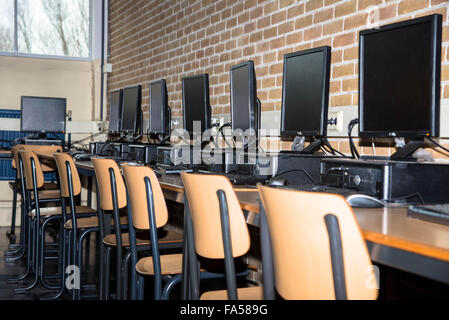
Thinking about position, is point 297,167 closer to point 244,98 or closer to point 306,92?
point 306,92

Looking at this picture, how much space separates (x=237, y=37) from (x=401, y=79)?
1928 mm

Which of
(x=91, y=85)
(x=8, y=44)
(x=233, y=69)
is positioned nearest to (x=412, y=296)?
(x=233, y=69)

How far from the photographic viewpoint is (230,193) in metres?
1.62

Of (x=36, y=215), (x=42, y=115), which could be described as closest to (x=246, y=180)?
(x=36, y=215)

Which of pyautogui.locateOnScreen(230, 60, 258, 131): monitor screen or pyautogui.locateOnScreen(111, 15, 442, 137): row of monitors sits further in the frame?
pyautogui.locateOnScreen(230, 60, 258, 131): monitor screen

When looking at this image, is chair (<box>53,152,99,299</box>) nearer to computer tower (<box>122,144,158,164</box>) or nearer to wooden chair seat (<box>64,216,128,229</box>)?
wooden chair seat (<box>64,216,128,229</box>)

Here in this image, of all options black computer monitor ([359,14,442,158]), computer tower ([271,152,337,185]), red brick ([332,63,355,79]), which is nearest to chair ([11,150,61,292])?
computer tower ([271,152,337,185])

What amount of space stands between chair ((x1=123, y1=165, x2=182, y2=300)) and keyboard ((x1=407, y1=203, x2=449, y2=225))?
3.51ft

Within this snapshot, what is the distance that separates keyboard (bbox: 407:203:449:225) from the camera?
1.26m

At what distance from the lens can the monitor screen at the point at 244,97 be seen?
8.40ft

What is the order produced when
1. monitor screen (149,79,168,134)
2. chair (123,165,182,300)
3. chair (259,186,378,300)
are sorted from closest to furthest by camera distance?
chair (259,186,378,300) → chair (123,165,182,300) → monitor screen (149,79,168,134)

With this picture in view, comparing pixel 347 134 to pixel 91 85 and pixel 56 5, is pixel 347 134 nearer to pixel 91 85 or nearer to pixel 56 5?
pixel 91 85

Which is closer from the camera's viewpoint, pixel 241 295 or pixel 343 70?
pixel 241 295

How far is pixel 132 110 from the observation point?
4.46 metres
